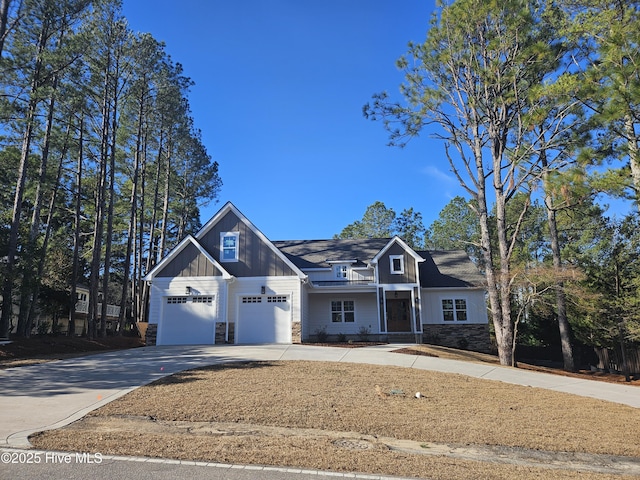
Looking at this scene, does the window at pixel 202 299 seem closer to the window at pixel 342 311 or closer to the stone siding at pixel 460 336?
the window at pixel 342 311

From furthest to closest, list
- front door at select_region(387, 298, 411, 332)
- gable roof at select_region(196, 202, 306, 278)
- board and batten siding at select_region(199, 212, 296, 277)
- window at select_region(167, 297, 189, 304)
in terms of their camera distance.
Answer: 1. front door at select_region(387, 298, 411, 332)
2. gable roof at select_region(196, 202, 306, 278)
3. board and batten siding at select_region(199, 212, 296, 277)
4. window at select_region(167, 297, 189, 304)

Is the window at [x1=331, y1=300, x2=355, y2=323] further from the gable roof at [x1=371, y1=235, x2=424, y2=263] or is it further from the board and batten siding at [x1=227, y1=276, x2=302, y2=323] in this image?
the board and batten siding at [x1=227, y1=276, x2=302, y2=323]

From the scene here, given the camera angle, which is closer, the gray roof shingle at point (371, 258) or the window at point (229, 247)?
the window at point (229, 247)

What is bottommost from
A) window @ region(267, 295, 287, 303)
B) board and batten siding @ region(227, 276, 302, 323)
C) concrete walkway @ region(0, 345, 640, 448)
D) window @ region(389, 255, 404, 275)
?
concrete walkway @ region(0, 345, 640, 448)

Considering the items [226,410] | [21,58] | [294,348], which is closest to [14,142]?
[21,58]

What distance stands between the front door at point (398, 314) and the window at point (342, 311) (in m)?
2.19

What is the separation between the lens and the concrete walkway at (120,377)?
717 centimetres

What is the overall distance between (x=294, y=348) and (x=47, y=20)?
16.8 metres

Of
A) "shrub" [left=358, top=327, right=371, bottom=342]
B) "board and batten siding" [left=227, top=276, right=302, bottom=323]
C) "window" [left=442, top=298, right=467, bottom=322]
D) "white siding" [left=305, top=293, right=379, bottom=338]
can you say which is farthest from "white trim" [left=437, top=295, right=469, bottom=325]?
"board and batten siding" [left=227, top=276, right=302, bottom=323]

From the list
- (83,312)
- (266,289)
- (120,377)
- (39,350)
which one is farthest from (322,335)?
(83,312)

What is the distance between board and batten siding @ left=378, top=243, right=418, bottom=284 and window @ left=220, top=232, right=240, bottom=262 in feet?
25.9

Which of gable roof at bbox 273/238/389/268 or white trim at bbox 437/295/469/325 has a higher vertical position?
gable roof at bbox 273/238/389/268

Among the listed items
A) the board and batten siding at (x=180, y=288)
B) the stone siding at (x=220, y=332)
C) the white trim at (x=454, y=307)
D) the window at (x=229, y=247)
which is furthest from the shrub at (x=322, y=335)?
the white trim at (x=454, y=307)

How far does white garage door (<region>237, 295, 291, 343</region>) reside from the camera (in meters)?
20.0
